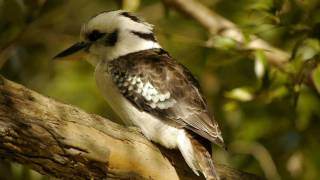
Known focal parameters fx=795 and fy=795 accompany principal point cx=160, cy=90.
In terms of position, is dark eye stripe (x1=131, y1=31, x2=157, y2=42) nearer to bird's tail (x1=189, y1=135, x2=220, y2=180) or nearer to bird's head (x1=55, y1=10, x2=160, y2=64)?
bird's head (x1=55, y1=10, x2=160, y2=64)

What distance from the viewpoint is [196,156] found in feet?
10.4

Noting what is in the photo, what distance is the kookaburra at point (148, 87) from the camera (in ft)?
10.7

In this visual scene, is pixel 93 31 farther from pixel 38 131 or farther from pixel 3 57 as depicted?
pixel 38 131

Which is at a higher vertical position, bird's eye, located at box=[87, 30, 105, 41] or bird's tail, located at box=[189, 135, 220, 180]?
bird's eye, located at box=[87, 30, 105, 41]

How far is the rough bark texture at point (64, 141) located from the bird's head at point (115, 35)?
84cm

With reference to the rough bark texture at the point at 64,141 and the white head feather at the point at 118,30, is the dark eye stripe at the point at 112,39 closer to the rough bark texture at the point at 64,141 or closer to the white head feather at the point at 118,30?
the white head feather at the point at 118,30

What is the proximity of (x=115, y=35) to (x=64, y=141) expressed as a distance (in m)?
1.24

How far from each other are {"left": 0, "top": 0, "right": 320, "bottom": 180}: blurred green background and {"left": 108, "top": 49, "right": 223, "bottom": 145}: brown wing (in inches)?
10.0

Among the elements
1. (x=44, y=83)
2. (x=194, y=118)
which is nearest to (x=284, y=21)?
(x=194, y=118)

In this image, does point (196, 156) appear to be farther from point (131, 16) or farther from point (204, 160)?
point (131, 16)

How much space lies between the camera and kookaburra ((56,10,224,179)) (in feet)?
10.7

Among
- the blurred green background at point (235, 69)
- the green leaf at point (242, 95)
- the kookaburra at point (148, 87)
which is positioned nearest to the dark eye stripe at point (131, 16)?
the kookaburra at point (148, 87)

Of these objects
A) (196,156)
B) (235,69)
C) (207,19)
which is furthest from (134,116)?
(235,69)

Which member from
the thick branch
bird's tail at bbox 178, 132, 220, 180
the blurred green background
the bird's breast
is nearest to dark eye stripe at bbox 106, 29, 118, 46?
the bird's breast
